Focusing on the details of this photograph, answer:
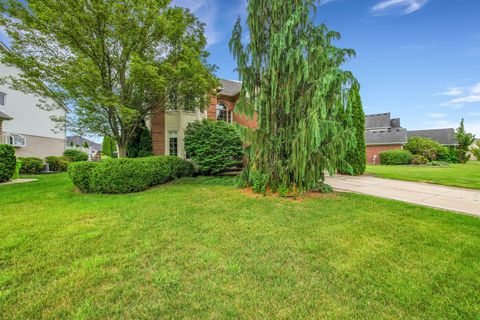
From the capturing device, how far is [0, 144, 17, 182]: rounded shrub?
30.2 ft

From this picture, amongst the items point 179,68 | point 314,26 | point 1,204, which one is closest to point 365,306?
point 314,26

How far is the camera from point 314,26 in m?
6.36

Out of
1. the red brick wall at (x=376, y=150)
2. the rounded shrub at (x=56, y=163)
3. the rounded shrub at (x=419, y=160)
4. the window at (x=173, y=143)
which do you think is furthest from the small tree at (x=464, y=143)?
the rounded shrub at (x=56, y=163)

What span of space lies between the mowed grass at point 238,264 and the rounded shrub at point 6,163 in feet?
21.0

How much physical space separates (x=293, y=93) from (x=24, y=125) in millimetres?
22409

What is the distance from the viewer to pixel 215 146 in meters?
10.1

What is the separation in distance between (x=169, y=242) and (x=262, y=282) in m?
1.88

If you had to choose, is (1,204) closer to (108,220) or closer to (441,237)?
(108,220)

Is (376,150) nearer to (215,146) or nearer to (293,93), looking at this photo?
(215,146)

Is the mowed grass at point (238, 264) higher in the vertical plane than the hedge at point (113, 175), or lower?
lower

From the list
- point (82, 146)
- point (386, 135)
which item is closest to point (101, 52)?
point (386, 135)

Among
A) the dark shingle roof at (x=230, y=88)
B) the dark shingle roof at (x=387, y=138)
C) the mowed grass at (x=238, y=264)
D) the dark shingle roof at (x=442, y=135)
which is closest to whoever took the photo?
the mowed grass at (x=238, y=264)

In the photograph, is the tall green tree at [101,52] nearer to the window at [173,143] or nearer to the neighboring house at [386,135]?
the window at [173,143]

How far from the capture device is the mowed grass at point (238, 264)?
80.4 inches
